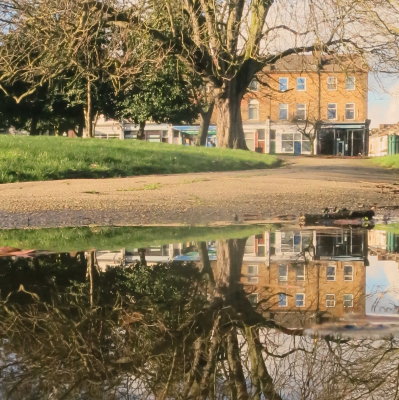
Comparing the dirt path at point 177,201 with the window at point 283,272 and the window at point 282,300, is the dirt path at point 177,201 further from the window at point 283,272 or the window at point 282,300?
the window at point 282,300

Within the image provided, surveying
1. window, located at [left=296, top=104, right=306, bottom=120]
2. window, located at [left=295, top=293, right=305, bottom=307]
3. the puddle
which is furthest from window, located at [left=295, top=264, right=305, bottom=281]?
window, located at [left=296, top=104, right=306, bottom=120]

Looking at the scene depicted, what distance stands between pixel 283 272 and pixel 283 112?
70.1 metres

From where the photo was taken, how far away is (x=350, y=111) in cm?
7350

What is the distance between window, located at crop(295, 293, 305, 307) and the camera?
412cm

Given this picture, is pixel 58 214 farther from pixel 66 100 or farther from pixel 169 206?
pixel 66 100

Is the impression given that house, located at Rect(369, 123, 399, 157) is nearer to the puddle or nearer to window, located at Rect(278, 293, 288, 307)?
the puddle

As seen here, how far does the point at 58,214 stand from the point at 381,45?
1764 cm

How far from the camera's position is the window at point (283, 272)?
505 centimetres

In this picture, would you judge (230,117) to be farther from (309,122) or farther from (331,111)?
(331,111)

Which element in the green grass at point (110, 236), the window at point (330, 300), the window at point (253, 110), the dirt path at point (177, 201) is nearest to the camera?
the window at point (330, 300)

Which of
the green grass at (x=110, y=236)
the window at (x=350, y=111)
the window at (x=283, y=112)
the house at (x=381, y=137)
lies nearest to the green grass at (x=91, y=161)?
the green grass at (x=110, y=236)

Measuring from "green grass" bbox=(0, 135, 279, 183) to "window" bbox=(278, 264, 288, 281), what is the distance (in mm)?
13047

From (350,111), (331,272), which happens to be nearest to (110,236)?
(331,272)

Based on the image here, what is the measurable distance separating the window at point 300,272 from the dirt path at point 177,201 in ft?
12.2
